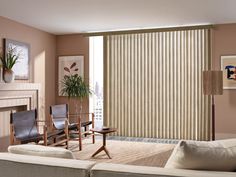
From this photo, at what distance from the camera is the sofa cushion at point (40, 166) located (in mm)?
1551

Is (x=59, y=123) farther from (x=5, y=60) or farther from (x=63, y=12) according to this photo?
(x=63, y=12)

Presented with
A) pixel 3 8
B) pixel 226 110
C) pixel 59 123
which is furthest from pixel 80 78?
pixel 226 110

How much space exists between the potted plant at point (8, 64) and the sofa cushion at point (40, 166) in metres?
3.55

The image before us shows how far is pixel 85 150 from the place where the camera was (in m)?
5.12

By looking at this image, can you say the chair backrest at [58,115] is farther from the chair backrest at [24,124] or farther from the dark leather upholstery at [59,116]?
the chair backrest at [24,124]

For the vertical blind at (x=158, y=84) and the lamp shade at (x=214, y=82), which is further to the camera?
the vertical blind at (x=158, y=84)

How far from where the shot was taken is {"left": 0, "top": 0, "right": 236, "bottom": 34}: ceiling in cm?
434

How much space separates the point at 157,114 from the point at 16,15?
3579 mm

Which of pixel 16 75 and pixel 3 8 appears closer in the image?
pixel 3 8

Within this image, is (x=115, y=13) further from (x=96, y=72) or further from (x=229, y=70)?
(x=229, y=70)

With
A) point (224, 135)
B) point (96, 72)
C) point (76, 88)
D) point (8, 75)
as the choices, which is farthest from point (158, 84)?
point (8, 75)

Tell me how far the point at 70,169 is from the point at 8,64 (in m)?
4.09

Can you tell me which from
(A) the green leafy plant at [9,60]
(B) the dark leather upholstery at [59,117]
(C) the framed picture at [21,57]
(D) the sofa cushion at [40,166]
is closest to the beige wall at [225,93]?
(B) the dark leather upholstery at [59,117]

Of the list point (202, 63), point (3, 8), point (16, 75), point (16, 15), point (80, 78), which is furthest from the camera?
point (80, 78)
